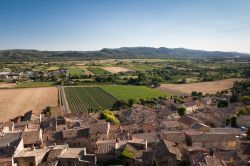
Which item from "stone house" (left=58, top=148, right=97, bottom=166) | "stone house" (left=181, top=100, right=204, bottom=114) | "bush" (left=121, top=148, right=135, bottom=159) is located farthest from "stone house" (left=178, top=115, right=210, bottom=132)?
"stone house" (left=58, top=148, right=97, bottom=166)

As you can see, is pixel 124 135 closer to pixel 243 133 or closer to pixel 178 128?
pixel 178 128

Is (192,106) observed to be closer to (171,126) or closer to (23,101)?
(171,126)

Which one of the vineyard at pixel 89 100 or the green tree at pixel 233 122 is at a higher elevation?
the green tree at pixel 233 122

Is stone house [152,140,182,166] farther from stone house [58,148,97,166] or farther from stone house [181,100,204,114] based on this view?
stone house [181,100,204,114]

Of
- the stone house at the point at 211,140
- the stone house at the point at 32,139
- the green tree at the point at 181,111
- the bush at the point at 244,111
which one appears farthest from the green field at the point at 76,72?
the stone house at the point at 211,140

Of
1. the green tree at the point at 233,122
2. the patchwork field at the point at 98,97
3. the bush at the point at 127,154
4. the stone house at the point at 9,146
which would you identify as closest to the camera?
the stone house at the point at 9,146

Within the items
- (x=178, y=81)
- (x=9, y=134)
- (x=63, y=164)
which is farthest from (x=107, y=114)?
(x=178, y=81)

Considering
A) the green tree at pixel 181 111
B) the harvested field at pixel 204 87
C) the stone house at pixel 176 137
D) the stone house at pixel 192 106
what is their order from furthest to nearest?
the harvested field at pixel 204 87
the stone house at pixel 192 106
the green tree at pixel 181 111
the stone house at pixel 176 137

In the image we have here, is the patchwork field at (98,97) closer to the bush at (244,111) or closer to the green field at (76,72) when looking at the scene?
the bush at (244,111)
